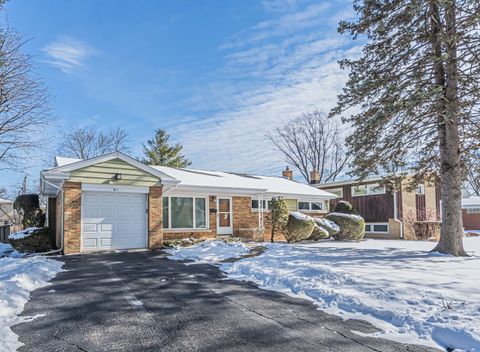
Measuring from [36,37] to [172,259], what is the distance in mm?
11606

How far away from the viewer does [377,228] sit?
2302 centimetres

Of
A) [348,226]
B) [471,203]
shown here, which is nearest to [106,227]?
[348,226]

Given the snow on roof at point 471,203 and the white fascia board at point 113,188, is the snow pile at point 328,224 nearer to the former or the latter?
the white fascia board at point 113,188

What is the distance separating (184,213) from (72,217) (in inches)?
200

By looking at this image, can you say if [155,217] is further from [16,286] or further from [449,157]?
[449,157]

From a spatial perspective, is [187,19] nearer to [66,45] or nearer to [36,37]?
[66,45]

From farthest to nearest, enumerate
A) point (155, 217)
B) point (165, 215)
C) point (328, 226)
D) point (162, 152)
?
point (162, 152)
point (328, 226)
point (165, 215)
point (155, 217)

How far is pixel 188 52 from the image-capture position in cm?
1625

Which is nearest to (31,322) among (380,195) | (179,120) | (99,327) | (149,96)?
(99,327)

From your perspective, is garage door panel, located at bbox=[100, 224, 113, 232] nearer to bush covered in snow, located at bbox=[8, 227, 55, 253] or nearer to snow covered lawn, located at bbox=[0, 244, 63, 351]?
bush covered in snow, located at bbox=[8, 227, 55, 253]

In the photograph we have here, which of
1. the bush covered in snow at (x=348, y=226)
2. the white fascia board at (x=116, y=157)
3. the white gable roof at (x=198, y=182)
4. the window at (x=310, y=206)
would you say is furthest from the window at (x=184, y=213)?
the bush covered in snow at (x=348, y=226)

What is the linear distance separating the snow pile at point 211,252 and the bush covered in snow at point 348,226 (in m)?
7.50

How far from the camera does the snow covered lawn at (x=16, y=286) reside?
422 cm

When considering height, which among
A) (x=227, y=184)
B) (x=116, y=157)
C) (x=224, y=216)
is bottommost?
(x=224, y=216)
